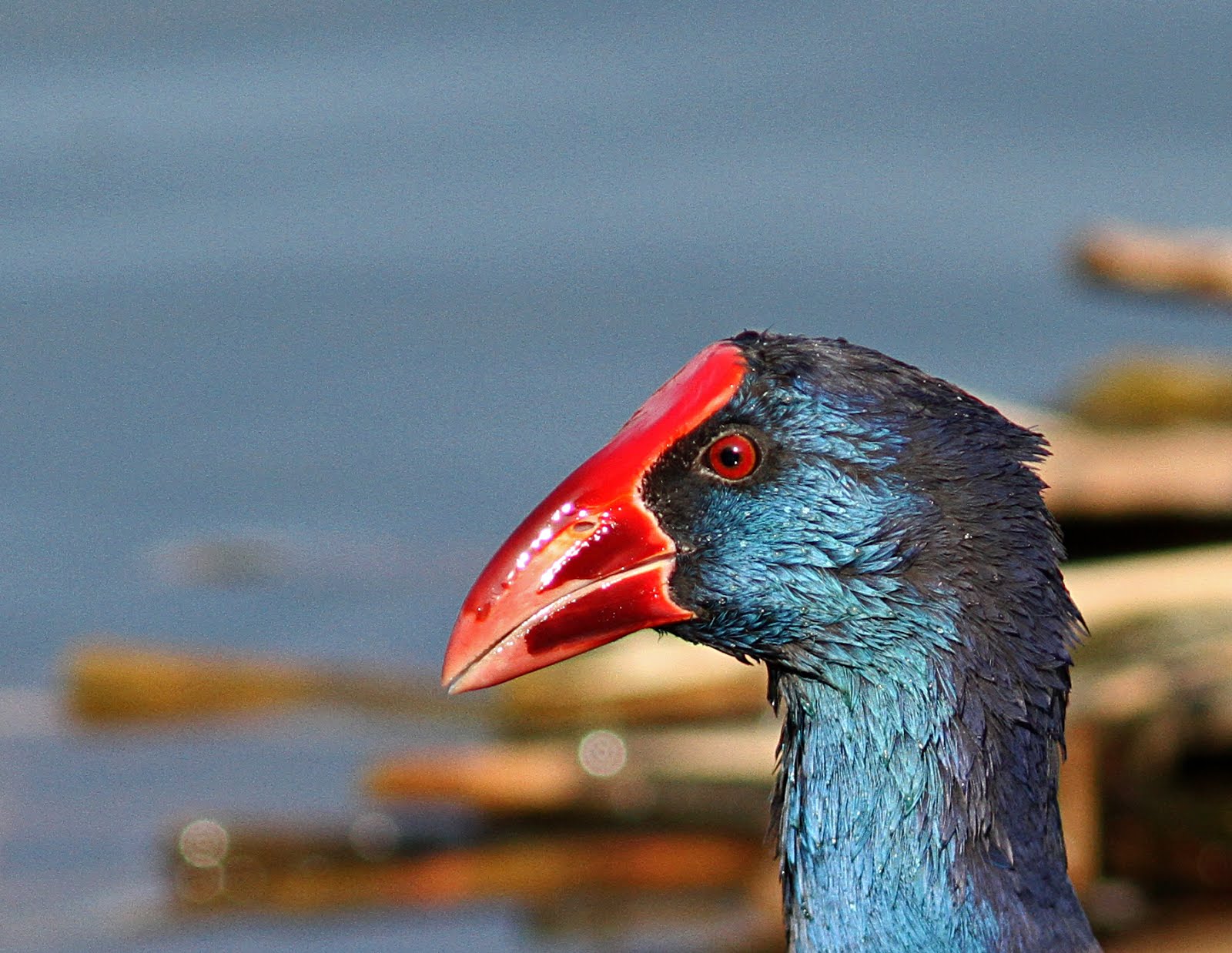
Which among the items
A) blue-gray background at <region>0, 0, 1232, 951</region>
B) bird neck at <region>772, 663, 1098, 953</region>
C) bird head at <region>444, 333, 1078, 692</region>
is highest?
blue-gray background at <region>0, 0, 1232, 951</region>

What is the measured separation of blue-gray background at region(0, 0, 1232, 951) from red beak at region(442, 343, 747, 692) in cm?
381

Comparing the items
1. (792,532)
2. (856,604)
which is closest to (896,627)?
(856,604)

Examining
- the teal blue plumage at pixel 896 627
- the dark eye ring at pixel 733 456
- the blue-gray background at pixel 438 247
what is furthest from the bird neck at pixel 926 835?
the blue-gray background at pixel 438 247

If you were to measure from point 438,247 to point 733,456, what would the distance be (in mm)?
5865

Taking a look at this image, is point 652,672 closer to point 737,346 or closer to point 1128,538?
point 1128,538

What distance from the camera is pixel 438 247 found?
8742mm

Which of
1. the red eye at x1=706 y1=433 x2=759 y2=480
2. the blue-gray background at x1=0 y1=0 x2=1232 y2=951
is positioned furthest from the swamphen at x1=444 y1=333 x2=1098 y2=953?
the blue-gray background at x1=0 y1=0 x2=1232 y2=951

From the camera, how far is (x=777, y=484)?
298cm

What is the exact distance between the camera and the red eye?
2990 mm

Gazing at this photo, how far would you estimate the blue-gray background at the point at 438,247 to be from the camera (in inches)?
301

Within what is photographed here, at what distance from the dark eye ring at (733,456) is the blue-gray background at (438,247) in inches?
155

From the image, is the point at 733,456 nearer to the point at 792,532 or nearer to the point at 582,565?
→ the point at 792,532

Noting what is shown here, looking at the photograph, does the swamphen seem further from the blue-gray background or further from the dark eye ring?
the blue-gray background

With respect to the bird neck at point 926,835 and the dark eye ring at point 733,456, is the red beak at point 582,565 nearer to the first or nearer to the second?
the dark eye ring at point 733,456
